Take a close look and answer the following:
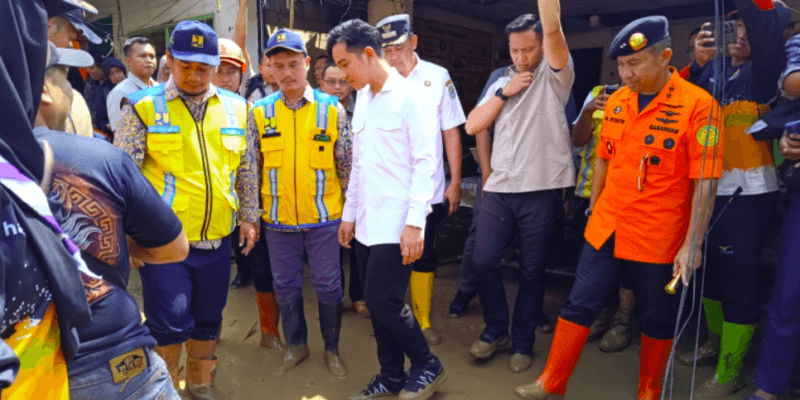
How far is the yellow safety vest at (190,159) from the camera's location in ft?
8.50

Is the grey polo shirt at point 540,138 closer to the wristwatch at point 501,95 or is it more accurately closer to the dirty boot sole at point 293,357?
the wristwatch at point 501,95

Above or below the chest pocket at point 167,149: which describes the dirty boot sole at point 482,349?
below

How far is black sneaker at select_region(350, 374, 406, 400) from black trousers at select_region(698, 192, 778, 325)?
1.79 meters

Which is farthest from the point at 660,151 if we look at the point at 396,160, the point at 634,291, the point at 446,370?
the point at 446,370

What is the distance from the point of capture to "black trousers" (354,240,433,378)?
101 inches

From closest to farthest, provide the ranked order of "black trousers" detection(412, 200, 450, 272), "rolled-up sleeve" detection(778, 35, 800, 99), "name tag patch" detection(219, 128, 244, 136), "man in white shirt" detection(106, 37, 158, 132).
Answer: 1. "rolled-up sleeve" detection(778, 35, 800, 99)
2. "name tag patch" detection(219, 128, 244, 136)
3. "black trousers" detection(412, 200, 450, 272)
4. "man in white shirt" detection(106, 37, 158, 132)

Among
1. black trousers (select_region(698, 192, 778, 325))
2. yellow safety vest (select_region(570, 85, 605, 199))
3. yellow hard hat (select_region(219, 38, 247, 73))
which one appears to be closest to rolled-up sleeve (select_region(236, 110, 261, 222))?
yellow hard hat (select_region(219, 38, 247, 73))

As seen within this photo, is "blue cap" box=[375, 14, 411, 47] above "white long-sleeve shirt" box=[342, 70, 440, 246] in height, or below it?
above

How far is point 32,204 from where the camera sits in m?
1.02

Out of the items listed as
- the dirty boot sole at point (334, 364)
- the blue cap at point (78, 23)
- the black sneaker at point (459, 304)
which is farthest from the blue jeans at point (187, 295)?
the black sneaker at point (459, 304)

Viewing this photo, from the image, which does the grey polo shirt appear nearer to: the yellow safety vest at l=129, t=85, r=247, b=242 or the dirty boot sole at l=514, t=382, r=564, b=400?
the dirty boot sole at l=514, t=382, r=564, b=400

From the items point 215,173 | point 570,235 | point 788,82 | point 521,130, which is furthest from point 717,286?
point 215,173

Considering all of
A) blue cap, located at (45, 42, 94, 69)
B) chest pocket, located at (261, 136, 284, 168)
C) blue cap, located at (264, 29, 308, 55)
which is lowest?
chest pocket, located at (261, 136, 284, 168)

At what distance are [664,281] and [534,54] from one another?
1.40m
